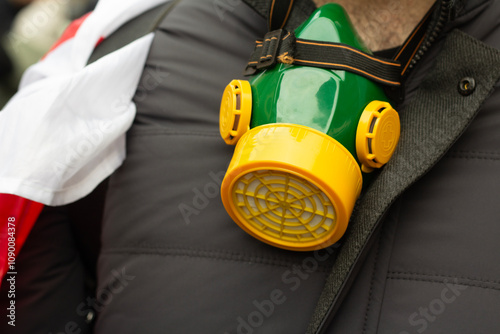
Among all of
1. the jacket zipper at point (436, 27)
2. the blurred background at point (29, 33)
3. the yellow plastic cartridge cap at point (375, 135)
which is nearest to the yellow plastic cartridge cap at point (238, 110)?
the yellow plastic cartridge cap at point (375, 135)

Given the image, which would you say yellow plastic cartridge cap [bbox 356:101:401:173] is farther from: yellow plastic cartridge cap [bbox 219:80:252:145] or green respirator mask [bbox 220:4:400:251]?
yellow plastic cartridge cap [bbox 219:80:252:145]

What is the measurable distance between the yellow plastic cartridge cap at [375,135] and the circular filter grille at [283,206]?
0.28 ft

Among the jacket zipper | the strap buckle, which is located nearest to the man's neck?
the jacket zipper

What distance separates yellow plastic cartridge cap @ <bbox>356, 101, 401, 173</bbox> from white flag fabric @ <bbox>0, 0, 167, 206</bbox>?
39 centimetres

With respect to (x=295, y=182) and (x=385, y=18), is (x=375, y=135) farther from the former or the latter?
(x=385, y=18)

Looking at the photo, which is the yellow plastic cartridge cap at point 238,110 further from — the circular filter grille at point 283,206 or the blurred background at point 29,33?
the blurred background at point 29,33

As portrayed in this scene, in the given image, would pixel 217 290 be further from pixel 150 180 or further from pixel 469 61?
pixel 469 61

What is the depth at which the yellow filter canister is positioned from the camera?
1.56 feet

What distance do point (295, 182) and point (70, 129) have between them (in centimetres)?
38

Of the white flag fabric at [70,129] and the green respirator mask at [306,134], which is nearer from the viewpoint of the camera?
the green respirator mask at [306,134]

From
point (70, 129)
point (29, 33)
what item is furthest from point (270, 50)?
point (29, 33)

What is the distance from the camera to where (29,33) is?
1.28m

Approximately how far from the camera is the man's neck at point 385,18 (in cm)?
68

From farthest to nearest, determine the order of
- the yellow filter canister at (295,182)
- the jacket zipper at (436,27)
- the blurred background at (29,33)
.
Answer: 1. the blurred background at (29,33)
2. the jacket zipper at (436,27)
3. the yellow filter canister at (295,182)
